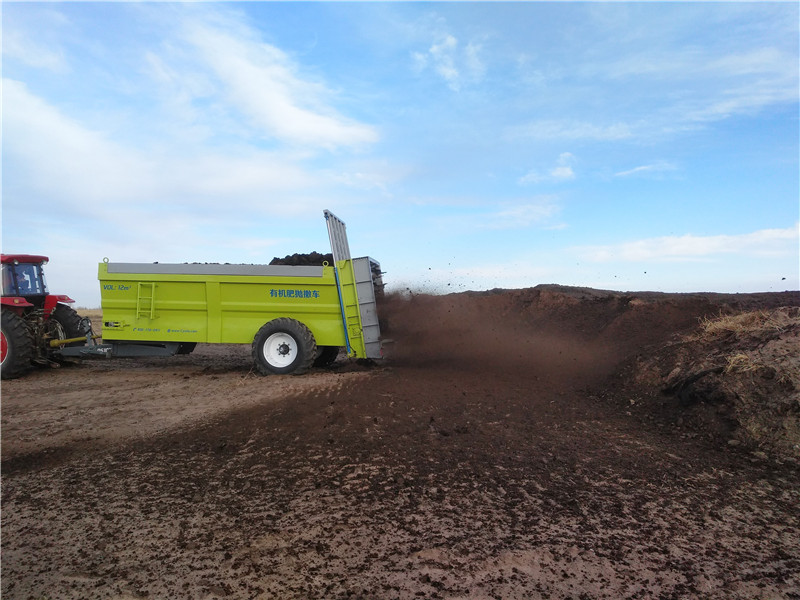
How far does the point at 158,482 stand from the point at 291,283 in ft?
19.8

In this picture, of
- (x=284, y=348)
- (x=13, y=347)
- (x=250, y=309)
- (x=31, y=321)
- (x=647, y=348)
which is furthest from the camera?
(x=31, y=321)

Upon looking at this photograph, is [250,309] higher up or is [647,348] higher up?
[250,309]

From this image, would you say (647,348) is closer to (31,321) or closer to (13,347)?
(13,347)

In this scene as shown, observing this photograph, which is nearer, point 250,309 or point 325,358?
point 250,309

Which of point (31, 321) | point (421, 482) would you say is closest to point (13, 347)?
point (31, 321)

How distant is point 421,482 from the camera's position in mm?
4887

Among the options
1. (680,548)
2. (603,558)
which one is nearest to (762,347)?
(680,548)

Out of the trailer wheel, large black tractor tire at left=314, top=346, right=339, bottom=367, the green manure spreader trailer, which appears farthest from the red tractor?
large black tractor tire at left=314, top=346, right=339, bottom=367

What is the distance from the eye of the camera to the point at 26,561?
3.65 meters

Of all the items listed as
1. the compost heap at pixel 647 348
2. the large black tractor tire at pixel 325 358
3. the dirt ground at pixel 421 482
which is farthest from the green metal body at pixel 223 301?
the compost heap at pixel 647 348

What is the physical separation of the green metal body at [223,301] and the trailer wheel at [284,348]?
0.39 metres

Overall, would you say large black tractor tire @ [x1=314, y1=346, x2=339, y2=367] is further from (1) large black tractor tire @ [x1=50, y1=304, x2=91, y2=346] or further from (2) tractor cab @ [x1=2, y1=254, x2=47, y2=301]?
(2) tractor cab @ [x1=2, y1=254, x2=47, y2=301]

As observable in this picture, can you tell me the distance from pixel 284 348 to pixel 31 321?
5526mm

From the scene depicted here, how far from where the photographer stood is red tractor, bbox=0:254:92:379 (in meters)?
10.4
